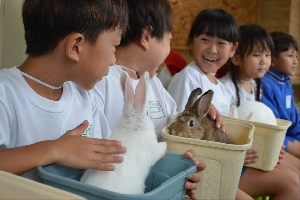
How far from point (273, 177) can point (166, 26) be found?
83 centimetres

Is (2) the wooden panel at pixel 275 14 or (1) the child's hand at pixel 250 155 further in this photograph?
(2) the wooden panel at pixel 275 14

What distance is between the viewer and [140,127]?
84 cm

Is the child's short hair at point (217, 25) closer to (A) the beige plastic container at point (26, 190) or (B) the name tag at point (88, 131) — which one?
(B) the name tag at point (88, 131)

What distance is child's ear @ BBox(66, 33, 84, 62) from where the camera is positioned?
2.77 feet

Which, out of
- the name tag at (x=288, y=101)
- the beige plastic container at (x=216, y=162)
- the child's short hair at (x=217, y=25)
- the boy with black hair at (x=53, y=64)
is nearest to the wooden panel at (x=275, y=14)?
the name tag at (x=288, y=101)

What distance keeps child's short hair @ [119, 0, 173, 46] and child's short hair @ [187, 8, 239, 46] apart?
49 centimetres

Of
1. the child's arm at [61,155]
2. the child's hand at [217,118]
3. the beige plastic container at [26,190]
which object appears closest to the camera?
the beige plastic container at [26,190]

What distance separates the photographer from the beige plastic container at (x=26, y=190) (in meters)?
0.48

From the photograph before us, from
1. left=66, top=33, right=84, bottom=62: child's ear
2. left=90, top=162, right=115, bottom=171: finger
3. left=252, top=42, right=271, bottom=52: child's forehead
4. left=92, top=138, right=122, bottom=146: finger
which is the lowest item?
left=90, top=162, right=115, bottom=171: finger

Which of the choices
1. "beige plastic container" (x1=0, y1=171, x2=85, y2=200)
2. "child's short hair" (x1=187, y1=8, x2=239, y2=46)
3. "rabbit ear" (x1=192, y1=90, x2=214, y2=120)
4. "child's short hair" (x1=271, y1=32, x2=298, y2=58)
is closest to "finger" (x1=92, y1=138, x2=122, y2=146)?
"beige plastic container" (x1=0, y1=171, x2=85, y2=200)

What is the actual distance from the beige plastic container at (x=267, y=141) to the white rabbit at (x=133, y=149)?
0.69m

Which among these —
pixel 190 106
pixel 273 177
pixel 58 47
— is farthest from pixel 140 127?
pixel 273 177

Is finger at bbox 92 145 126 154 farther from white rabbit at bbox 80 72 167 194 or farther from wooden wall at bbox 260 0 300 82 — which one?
wooden wall at bbox 260 0 300 82

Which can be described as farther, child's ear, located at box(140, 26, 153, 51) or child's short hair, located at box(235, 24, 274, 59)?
child's short hair, located at box(235, 24, 274, 59)
